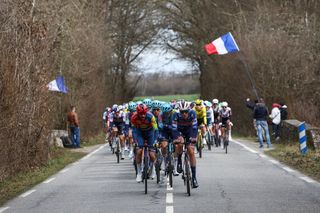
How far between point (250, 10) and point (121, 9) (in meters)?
15.1

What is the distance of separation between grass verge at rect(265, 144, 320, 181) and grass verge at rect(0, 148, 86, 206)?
6.49m

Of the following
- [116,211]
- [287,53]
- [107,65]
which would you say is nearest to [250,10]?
[287,53]

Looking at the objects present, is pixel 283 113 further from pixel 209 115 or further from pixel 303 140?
pixel 303 140

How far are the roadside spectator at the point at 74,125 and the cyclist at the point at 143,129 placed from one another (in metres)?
17.7

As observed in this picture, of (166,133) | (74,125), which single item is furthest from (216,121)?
(166,133)

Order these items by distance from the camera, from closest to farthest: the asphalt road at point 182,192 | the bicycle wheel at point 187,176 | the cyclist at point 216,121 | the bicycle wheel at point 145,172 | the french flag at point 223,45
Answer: the asphalt road at point 182,192 → the bicycle wheel at point 187,176 → the bicycle wheel at point 145,172 → the cyclist at point 216,121 → the french flag at point 223,45

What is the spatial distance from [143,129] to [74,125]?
59.9 feet

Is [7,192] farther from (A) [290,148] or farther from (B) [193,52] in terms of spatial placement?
(B) [193,52]

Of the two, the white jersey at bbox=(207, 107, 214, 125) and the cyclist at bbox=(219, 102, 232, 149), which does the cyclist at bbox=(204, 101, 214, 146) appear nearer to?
the white jersey at bbox=(207, 107, 214, 125)

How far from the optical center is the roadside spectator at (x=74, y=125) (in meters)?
34.6

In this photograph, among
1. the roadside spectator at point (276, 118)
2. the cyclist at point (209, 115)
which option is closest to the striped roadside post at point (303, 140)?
the cyclist at point (209, 115)

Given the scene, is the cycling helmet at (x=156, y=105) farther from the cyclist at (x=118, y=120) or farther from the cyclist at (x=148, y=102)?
the cyclist at (x=118, y=120)

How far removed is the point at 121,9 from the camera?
6116 centimetres

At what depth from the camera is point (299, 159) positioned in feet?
77.6
